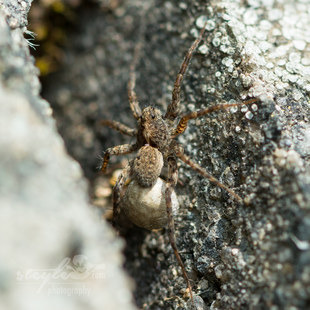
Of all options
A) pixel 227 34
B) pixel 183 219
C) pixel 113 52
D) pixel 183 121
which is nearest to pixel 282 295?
pixel 183 219

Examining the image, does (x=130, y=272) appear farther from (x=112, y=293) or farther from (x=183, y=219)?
(x=112, y=293)

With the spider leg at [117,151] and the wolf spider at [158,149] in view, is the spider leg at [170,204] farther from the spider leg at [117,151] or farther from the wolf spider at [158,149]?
the spider leg at [117,151]

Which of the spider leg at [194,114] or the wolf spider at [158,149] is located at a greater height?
the spider leg at [194,114]

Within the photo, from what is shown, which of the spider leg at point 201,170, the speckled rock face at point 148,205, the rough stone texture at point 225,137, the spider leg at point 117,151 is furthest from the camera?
the spider leg at point 117,151

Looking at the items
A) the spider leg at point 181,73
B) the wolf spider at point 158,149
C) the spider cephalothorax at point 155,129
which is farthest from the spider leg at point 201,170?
the spider leg at point 181,73

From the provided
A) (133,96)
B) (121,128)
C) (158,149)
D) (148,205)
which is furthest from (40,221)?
(133,96)

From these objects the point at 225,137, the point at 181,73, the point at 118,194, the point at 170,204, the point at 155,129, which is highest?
the point at 181,73

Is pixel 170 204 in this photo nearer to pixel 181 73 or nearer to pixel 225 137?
pixel 225 137

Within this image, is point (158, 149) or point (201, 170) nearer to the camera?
point (201, 170)
